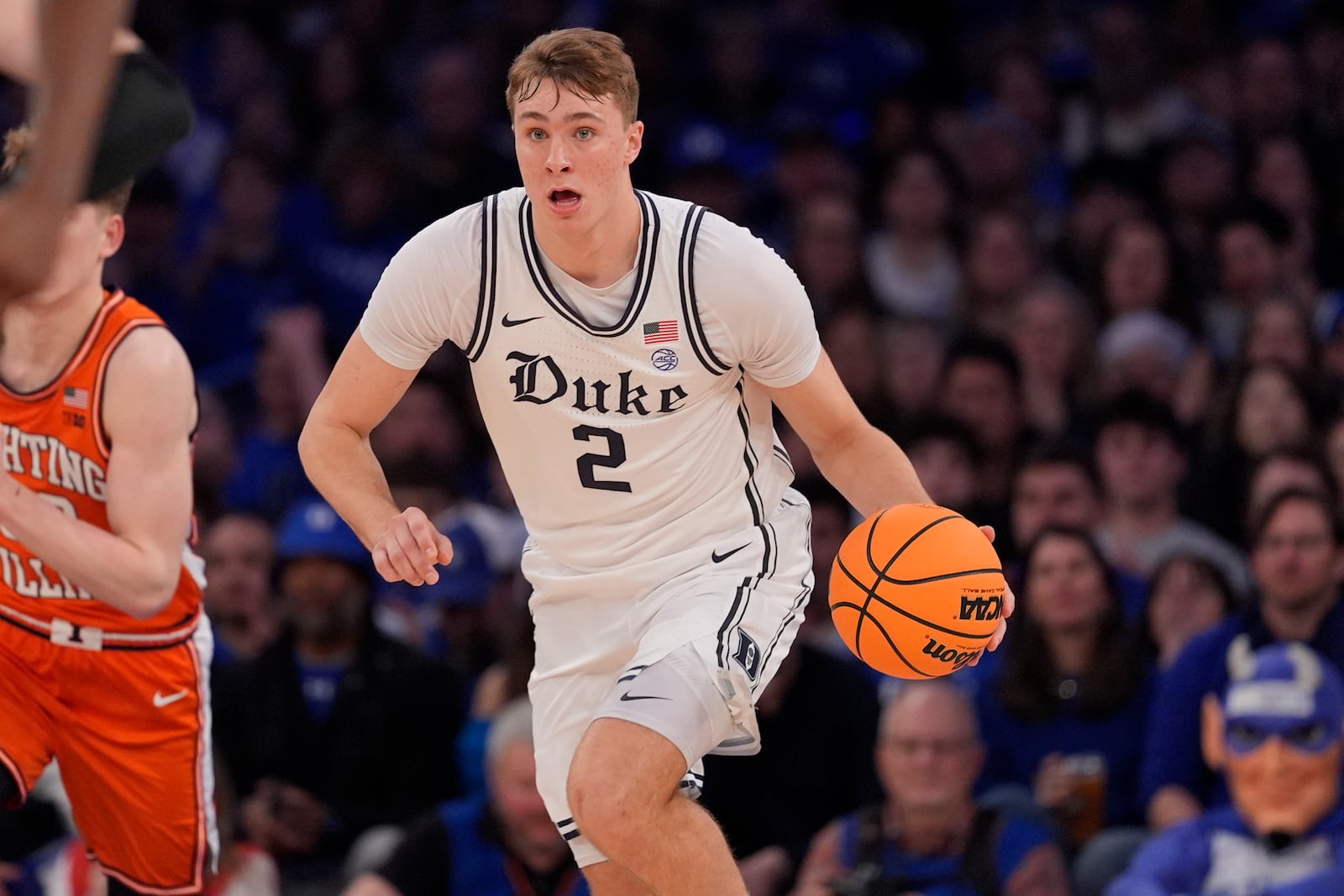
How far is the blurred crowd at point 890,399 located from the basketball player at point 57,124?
15.0ft

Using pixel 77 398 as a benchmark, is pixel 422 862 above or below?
below

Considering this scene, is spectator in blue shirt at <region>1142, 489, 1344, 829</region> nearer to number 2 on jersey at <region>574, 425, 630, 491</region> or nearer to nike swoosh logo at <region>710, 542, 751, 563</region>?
nike swoosh logo at <region>710, 542, 751, 563</region>

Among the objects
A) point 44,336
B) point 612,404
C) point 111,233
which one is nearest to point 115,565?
point 44,336

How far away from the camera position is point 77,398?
18.1 feet

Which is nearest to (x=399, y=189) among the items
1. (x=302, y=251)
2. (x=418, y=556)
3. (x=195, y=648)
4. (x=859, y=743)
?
(x=302, y=251)

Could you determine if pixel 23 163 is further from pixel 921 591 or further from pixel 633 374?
pixel 921 591

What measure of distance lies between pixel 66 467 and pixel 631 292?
167 centimetres

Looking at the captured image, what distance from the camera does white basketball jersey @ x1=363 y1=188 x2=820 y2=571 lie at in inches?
213

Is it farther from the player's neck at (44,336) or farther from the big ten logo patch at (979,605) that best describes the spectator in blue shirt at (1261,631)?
the player's neck at (44,336)

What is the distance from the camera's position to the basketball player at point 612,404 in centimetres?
527

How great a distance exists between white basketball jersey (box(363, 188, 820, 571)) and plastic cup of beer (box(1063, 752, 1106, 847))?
8.94ft

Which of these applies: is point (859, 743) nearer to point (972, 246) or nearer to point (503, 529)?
point (503, 529)

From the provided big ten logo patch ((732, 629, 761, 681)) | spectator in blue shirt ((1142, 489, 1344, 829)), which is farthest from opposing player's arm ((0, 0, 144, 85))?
spectator in blue shirt ((1142, 489, 1344, 829))

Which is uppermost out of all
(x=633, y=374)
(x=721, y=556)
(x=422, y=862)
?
(x=633, y=374)
